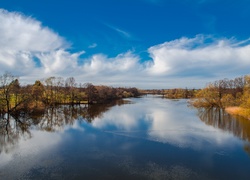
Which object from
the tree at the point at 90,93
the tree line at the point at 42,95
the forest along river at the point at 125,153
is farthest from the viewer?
the tree at the point at 90,93

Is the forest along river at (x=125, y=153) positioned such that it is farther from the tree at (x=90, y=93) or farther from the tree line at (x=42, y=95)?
the tree at (x=90, y=93)

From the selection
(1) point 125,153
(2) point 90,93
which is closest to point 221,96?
(2) point 90,93

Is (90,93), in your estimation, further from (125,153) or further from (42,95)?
(125,153)

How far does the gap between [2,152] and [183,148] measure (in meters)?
14.0

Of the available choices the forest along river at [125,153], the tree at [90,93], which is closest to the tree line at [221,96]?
the forest along river at [125,153]

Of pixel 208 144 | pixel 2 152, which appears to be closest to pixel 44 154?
pixel 2 152

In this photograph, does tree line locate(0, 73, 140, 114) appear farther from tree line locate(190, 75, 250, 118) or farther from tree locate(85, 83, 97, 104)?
tree line locate(190, 75, 250, 118)

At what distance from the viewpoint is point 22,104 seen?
1435 inches

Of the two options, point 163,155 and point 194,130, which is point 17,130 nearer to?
point 163,155

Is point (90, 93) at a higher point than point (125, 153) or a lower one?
higher

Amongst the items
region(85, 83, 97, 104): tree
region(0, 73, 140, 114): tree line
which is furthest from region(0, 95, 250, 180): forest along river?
region(85, 83, 97, 104): tree

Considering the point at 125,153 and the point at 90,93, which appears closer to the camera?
the point at 125,153

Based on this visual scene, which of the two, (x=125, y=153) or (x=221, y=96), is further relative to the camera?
(x=221, y=96)

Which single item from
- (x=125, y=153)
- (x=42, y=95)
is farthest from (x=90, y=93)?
(x=125, y=153)
